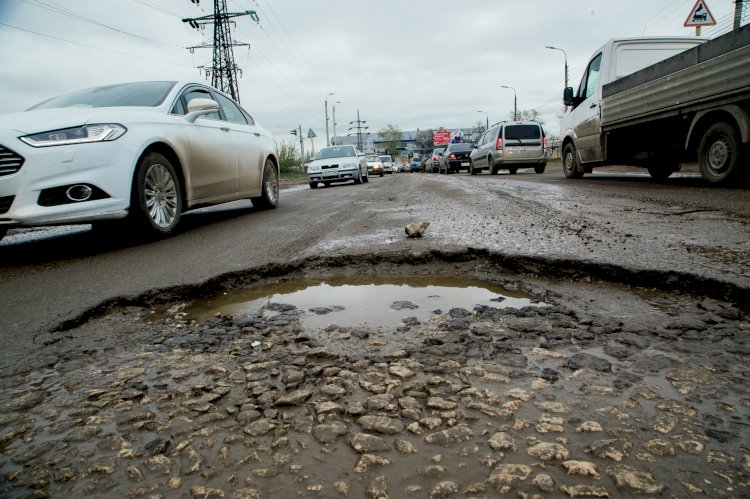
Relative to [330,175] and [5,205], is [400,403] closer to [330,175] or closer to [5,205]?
[5,205]

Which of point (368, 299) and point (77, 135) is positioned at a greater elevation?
point (77, 135)

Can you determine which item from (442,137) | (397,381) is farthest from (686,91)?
(442,137)

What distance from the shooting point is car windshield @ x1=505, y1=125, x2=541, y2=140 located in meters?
15.7

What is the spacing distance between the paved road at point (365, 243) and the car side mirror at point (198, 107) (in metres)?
1.21

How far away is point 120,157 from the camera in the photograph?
13.2 ft

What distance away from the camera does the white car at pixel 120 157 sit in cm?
365

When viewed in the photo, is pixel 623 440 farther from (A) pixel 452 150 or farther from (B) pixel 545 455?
(A) pixel 452 150

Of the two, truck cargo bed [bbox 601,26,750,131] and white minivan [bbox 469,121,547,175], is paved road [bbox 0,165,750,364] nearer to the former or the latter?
truck cargo bed [bbox 601,26,750,131]

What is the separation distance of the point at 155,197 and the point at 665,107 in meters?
6.90

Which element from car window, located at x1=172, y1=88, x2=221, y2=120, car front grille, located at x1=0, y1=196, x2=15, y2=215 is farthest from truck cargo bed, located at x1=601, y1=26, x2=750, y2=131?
car front grille, located at x1=0, y1=196, x2=15, y2=215

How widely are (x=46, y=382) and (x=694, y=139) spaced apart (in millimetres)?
7966

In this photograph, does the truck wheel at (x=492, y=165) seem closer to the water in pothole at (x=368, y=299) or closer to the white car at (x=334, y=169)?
the white car at (x=334, y=169)

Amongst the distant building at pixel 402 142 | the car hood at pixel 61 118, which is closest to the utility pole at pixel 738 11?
the car hood at pixel 61 118

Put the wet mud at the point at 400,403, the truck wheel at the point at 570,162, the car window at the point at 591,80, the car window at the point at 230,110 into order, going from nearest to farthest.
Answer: the wet mud at the point at 400,403 → the car window at the point at 230,110 → the car window at the point at 591,80 → the truck wheel at the point at 570,162
